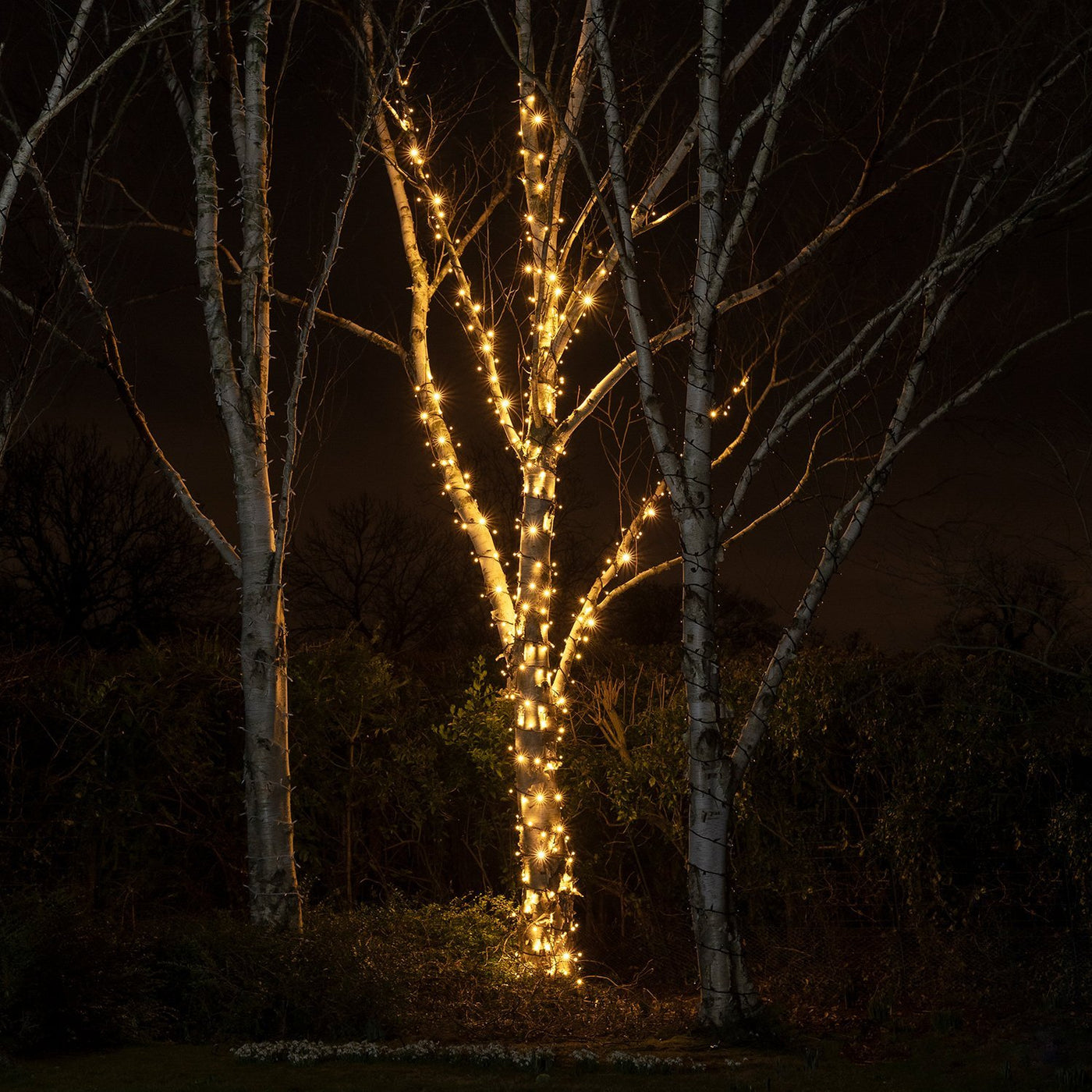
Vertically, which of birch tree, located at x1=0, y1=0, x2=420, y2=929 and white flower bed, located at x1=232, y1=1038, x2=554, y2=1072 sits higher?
birch tree, located at x1=0, y1=0, x2=420, y2=929

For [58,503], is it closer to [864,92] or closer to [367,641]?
[367,641]

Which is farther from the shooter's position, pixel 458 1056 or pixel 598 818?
pixel 598 818

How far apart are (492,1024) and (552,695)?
242 centimetres

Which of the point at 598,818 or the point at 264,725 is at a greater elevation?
the point at 264,725

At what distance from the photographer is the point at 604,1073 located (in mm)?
5730

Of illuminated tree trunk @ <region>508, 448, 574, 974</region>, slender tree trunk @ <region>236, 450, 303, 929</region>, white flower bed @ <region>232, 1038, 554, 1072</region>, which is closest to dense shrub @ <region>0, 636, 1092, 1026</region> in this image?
slender tree trunk @ <region>236, 450, 303, 929</region>

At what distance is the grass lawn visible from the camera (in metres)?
5.40

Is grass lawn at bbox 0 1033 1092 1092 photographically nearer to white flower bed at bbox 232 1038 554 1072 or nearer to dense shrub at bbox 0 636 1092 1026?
white flower bed at bbox 232 1038 554 1072

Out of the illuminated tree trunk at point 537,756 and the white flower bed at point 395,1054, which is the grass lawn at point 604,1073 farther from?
the illuminated tree trunk at point 537,756

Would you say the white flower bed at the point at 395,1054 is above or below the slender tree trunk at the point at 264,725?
below

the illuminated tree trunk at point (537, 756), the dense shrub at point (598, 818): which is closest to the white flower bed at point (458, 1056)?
the dense shrub at point (598, 818)

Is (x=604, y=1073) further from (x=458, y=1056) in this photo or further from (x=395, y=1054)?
(x=395, y=1054)

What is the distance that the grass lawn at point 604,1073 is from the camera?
5402 millimetres

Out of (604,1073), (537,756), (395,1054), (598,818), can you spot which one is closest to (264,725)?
(537,756)
